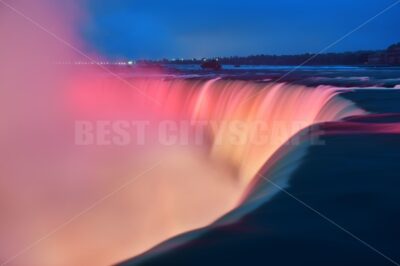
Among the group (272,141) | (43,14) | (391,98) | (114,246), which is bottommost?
(114,246)

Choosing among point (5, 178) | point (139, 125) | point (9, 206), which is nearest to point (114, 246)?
point (9, 206)

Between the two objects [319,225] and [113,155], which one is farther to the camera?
[113,155]

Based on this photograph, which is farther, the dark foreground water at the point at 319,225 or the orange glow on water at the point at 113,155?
the orange glow on water at the point at 113,155

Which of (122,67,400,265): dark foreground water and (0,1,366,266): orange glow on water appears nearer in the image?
(122,67,400,265): dark foreground water

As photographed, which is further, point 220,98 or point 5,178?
point 220,98

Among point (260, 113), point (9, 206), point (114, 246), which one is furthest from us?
point (260, 113)

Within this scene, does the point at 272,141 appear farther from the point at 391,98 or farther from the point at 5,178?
the point at 5,178

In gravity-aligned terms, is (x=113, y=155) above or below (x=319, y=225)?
below

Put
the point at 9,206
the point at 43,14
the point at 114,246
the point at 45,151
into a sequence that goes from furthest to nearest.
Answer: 1. the point at 43,14
2. the point at 45,151
3. the point at 9,206
4. the point at 114,246
